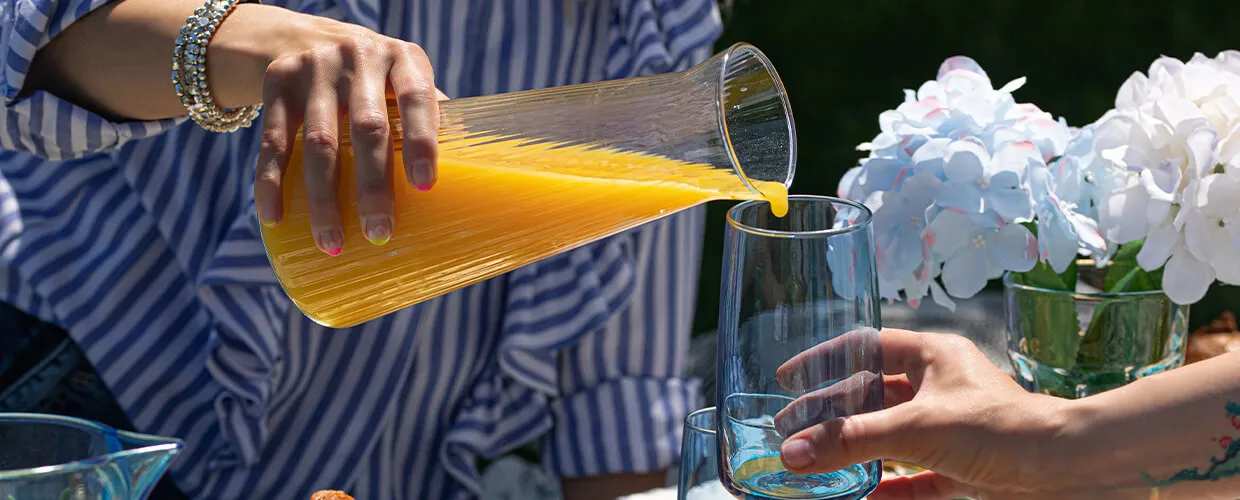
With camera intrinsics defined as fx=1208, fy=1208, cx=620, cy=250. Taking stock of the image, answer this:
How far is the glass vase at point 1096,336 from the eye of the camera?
3.87 ft

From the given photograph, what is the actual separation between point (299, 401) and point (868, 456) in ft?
3.20

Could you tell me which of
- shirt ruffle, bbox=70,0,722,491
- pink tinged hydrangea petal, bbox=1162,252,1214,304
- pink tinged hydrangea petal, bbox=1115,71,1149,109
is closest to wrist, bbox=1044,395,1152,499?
pink tinged hydrangea petal, bbox=1162,252,1214,304

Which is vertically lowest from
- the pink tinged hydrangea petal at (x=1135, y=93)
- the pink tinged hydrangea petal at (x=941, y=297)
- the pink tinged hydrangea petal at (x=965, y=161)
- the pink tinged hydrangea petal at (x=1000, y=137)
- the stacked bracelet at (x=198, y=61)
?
the pink tinged hydrangea petal at (x=941, y=297)

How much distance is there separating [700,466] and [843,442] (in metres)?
0.18

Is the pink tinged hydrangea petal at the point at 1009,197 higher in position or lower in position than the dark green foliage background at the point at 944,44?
lower

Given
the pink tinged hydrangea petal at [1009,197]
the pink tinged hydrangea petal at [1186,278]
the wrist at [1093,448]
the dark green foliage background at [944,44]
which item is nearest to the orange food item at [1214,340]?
the pink tinged hydrangea petal at [1186,278]

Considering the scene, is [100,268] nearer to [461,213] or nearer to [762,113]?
[461,213]

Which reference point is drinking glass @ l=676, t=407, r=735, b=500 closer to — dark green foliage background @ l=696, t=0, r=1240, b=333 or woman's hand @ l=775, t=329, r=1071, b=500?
woman's hand @ l=775, t=329, r=1071, b=500

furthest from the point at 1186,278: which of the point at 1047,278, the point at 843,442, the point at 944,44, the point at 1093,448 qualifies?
the point at 944,44

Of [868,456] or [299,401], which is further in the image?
[299,401]

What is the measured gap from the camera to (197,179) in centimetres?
157

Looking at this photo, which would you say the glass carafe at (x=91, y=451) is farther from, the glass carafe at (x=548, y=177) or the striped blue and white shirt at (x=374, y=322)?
the striped blue and white shirt at (x=374, y=322)

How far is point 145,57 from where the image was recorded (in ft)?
3.92

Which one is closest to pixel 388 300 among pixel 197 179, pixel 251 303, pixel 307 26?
pixel 307 26
